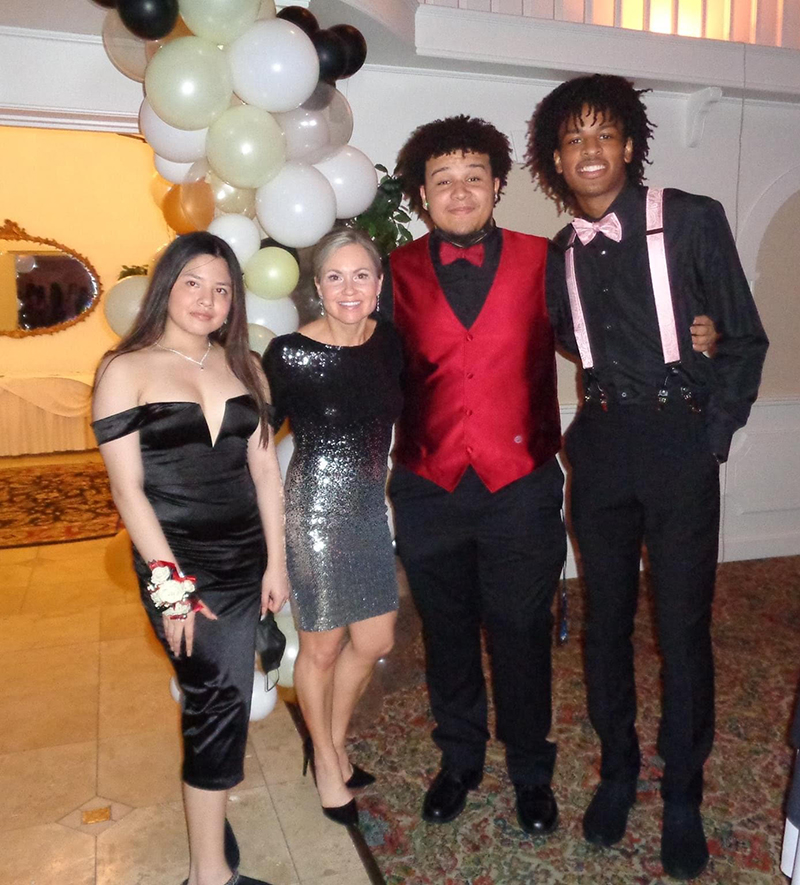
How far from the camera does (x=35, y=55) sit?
119 inches

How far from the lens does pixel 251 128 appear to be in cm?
218


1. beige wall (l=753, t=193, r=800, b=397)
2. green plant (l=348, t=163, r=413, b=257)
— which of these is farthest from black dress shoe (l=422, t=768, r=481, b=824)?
beige wall (l=753, t=193, r=800, b=397)

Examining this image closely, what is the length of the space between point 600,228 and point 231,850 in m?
1.75

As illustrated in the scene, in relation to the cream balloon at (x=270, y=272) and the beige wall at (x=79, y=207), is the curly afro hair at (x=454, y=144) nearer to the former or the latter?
the cream balloon at (x=270, y=272)

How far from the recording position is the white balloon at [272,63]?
2166 mm

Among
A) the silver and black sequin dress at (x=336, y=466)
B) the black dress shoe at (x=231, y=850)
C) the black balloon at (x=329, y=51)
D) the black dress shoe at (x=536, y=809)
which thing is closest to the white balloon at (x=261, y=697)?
the black dress shoe at (x=231, y=850)

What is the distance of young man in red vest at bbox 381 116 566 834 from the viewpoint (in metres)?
1.85

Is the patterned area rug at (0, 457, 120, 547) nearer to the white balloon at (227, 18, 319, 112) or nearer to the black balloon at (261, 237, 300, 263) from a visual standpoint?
the black balloon at (261, 237, 300, 263)

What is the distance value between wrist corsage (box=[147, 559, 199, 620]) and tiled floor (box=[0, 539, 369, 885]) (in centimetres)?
83

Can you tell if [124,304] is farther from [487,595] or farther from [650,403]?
[650,403]

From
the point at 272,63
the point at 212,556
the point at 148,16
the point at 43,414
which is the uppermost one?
the point at 148,16

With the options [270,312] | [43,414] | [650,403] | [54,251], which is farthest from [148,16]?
[54,251]

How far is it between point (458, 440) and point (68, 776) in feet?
5.34

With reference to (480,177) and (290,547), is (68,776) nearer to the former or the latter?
(290,547)
